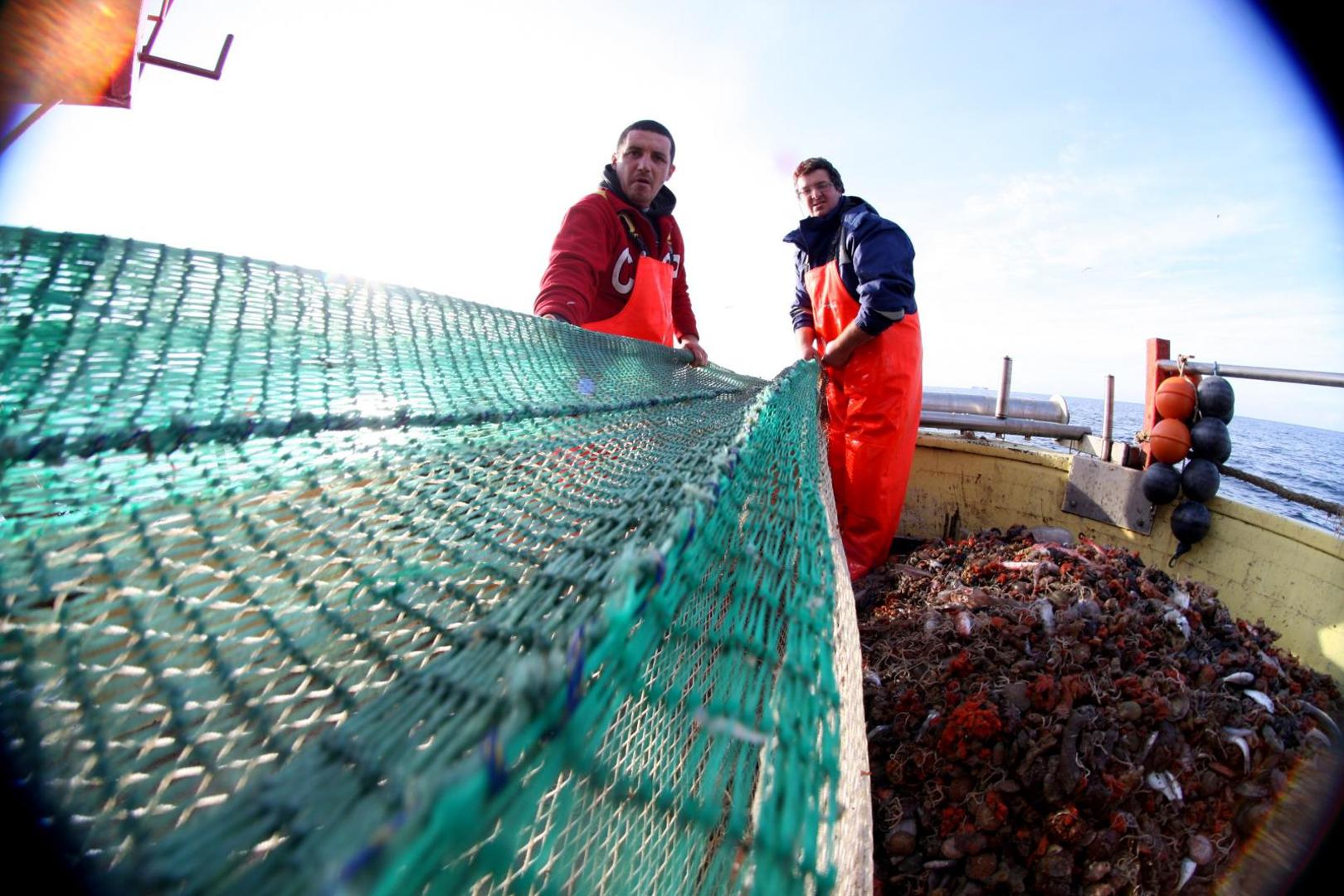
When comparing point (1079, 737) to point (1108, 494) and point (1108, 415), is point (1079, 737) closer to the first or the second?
point (1108, 494)

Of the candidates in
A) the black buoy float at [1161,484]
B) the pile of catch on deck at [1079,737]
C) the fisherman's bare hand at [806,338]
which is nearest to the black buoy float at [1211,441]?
the black buoy float at [1161,484]

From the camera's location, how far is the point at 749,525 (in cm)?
97

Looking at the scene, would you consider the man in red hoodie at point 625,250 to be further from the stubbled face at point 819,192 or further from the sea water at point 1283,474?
the sea water at point 1283,474

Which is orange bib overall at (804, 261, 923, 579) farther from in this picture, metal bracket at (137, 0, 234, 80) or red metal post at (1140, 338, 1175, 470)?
metal bracket at (137, 0, 234, 80)

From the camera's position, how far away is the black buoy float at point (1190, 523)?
3227mm

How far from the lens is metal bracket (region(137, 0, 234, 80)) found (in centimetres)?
580

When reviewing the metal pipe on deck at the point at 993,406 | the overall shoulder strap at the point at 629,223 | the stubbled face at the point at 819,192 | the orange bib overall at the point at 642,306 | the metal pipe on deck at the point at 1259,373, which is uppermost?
the stubbled face at the point at 819,192

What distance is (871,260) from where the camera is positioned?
3.62m

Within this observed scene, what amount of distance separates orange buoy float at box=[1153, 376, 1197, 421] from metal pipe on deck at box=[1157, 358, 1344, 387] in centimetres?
11

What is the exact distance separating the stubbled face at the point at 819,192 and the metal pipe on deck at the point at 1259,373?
244 centimetres

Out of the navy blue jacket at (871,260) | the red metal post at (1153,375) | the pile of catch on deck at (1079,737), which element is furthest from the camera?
the red metal post at (1153,375)

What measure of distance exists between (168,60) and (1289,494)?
10379mm

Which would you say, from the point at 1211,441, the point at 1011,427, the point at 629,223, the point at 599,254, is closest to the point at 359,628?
the point at 599,254

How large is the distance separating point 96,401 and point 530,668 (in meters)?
1.02
